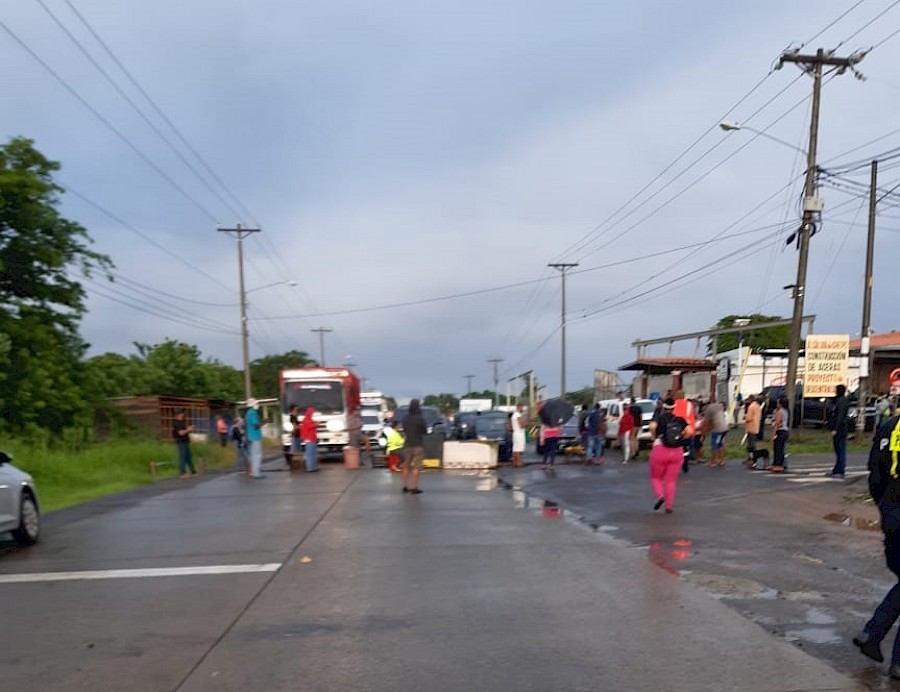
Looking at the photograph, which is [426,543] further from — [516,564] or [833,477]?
[833,477]

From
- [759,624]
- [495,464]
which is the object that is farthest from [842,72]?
[759,624]

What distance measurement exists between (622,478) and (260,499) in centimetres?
792

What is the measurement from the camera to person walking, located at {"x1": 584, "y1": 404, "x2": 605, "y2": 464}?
2347 cm

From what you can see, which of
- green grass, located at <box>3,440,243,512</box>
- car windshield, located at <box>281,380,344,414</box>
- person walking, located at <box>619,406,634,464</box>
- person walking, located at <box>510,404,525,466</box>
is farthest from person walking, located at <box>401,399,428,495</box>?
car windshield, located at <box>281,380,344,414</box>

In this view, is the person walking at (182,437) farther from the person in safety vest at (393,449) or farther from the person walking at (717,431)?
the person walking at (717,431)

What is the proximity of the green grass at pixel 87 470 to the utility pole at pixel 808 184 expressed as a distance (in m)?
17.4

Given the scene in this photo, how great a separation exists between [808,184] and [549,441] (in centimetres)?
955

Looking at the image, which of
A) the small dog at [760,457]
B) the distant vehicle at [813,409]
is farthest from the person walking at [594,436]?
the distant vehicle at [813,409]

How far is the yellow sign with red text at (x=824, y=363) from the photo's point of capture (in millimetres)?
23000

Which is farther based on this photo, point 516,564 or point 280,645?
point 516,564

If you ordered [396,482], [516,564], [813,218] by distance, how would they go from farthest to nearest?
1. [813,218]
2. [396,482]
3. [516,564]

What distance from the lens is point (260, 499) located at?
52.9 feet

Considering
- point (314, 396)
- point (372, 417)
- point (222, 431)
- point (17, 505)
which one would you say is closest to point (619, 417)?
point (314, 396)

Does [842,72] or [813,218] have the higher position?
[842,72]
